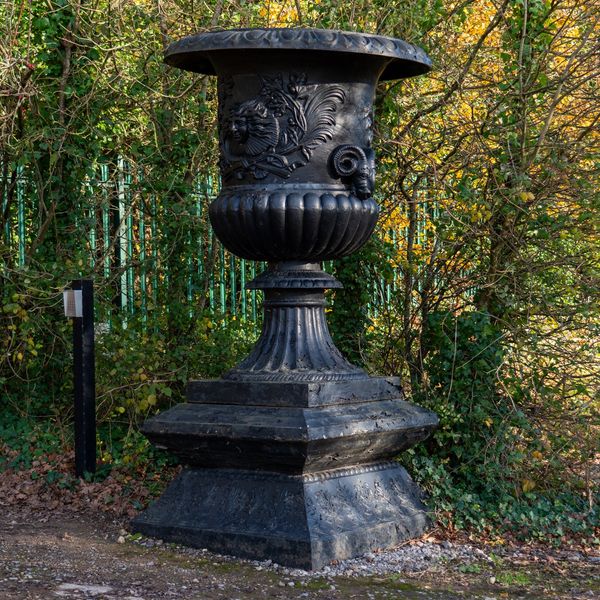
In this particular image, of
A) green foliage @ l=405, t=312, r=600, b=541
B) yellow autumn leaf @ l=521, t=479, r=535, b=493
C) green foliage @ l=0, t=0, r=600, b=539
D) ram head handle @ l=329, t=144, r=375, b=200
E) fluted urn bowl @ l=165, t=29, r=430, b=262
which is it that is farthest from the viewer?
green foliage @ l=0, t=0, r=600, b=539

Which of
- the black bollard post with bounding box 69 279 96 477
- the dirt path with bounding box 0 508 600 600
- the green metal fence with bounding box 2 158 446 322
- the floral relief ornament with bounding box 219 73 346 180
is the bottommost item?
the dirt path with bounding box 0 508 600 600

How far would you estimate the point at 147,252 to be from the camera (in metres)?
7.80

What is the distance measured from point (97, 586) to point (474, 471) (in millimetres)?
2405

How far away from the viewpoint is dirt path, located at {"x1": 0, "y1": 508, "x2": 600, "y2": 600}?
14.1 ft

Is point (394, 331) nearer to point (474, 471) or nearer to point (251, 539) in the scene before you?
point (474, 471)

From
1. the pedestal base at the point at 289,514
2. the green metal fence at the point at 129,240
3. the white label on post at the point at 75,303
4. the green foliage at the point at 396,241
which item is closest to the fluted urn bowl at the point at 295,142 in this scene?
the green foliage at the point at 396,241

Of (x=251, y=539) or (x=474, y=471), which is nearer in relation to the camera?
(x=251, y=539)

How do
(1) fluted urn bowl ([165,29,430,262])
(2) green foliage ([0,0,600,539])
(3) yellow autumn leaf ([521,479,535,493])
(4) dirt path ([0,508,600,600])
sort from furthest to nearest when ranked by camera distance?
(2) green foliage ([0,0,600,539])
(3) yellow autumn leaf ([521,479,535,493])
(1) fluted urn bowl ([165,29,430,262])
(4) dirt path ([0,508,600,600])

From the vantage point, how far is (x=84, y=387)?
6.39m

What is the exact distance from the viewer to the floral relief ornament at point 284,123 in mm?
5156

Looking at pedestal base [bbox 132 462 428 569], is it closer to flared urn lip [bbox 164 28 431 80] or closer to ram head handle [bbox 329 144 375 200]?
ram head handle [bbox 329 144 375 200]

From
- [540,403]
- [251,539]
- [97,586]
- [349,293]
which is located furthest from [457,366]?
[97,586]

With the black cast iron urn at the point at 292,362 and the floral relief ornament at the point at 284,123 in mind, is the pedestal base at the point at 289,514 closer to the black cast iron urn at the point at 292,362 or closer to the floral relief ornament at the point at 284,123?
the black cast iron urn at the point at 292,362

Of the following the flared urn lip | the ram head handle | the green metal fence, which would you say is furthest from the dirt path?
the green metal fence
